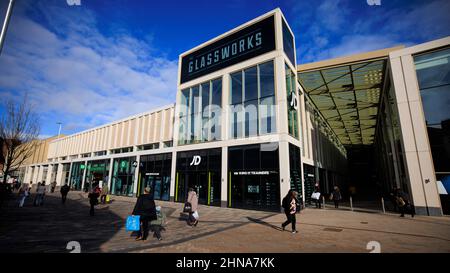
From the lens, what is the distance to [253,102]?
17.6 m

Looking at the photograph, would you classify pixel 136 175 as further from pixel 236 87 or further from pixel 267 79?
pixel 267 79

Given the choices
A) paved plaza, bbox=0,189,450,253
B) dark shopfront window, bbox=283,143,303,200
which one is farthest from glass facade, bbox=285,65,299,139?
paved plaza, bbox=0,189,450,253

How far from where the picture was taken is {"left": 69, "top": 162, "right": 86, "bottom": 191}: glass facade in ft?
123

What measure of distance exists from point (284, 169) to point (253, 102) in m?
6.08

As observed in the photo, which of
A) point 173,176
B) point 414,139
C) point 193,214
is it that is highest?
point 414,139

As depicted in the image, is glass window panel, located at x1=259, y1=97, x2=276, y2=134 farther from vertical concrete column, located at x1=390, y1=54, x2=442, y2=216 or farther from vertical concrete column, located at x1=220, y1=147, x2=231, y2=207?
vertical concrete column, located at x1=390, y1=54, x2=442, y2=216

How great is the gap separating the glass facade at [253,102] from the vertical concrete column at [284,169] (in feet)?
5.32

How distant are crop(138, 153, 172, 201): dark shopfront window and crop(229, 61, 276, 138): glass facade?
362 inches

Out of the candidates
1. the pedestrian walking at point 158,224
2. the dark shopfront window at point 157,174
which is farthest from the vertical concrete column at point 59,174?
the pedestrian walking at point 158,224

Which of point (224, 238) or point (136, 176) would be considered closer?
point (224, 238)

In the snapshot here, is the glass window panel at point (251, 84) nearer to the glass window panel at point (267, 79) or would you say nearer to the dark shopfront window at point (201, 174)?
the glass window panel at point (267, 79)

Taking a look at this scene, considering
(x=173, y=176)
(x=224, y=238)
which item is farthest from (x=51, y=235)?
(x=173, y=176)
